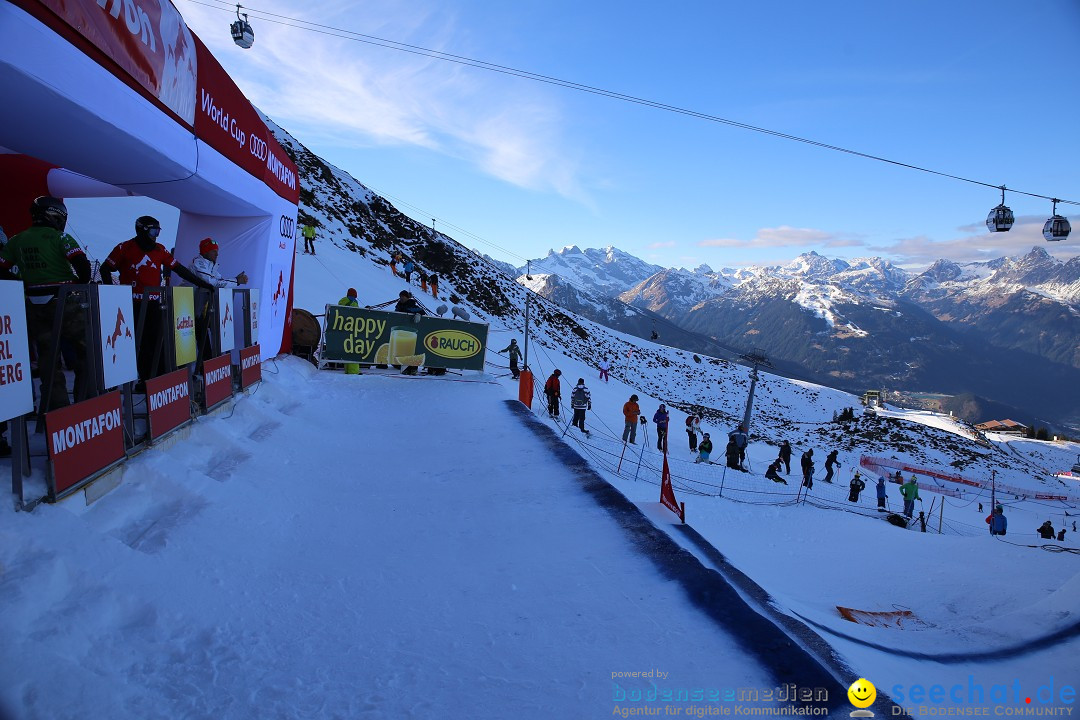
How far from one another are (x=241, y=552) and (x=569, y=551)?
8.71 ft

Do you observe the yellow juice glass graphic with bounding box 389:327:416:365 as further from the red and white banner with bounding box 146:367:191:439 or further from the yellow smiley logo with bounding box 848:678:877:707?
the yellow smiley logo with bounding box 848:678:877:707

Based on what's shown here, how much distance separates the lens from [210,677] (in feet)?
9.88

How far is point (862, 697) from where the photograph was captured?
9.81 feet

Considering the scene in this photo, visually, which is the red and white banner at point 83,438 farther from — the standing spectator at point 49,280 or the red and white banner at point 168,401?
the red and white banner at point 168,401

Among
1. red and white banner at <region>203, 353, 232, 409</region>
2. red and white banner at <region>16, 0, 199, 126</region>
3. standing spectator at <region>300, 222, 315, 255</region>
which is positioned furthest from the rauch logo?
standing spectator at <region>300, 222, 315, 255</region>

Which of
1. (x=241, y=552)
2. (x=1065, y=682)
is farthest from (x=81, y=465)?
(x=1065, y=682)

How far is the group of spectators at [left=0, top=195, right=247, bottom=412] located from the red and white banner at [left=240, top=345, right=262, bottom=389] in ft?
4.90

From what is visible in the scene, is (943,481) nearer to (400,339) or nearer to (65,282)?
(400,339)

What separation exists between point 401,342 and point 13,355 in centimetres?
1099

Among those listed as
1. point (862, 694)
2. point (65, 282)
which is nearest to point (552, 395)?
point (65, 282)

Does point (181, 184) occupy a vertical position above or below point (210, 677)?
above

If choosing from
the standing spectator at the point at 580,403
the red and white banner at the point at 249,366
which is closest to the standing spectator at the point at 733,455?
the standing spectator at the point at 580,403

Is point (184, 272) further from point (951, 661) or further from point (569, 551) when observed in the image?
point (951, 661)

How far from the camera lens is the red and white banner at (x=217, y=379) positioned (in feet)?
23.1
